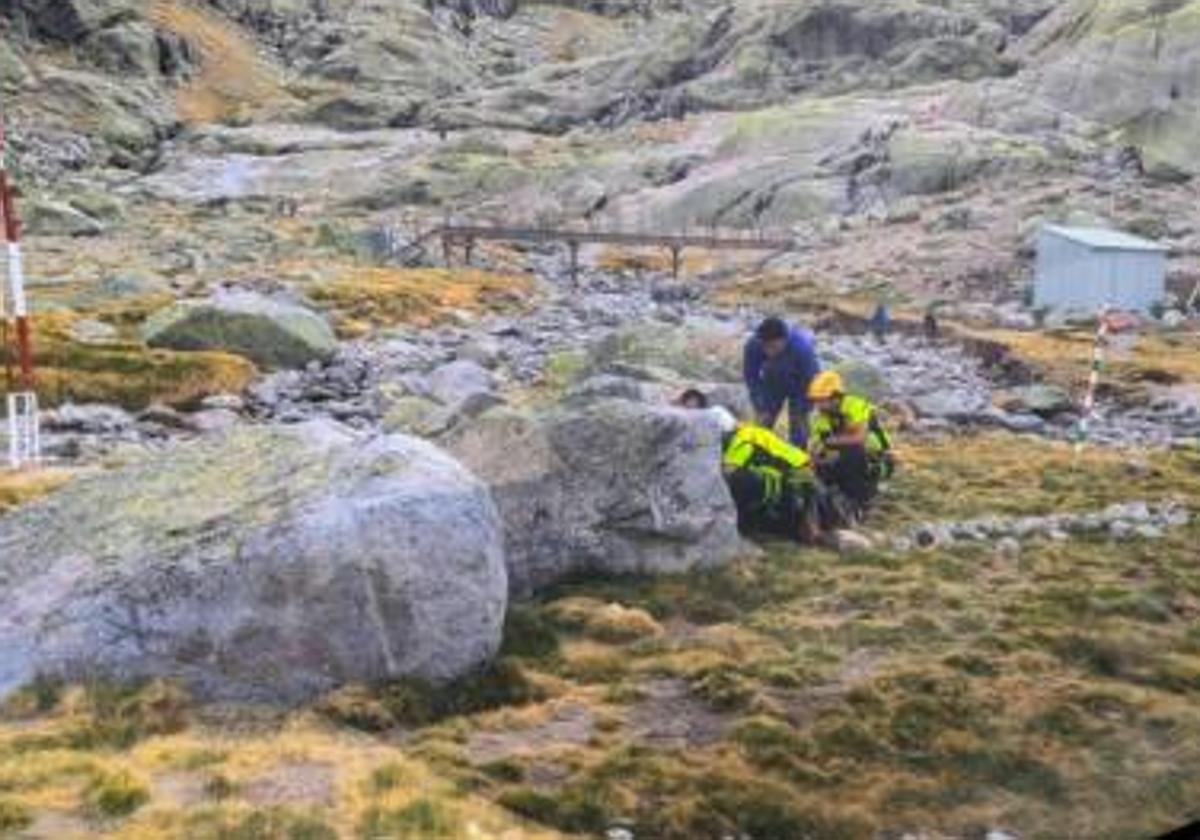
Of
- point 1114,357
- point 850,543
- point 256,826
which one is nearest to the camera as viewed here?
point 256,826

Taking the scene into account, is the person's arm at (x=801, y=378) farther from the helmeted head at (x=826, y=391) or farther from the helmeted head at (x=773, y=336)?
the helmeted head at (x=826, y=391)

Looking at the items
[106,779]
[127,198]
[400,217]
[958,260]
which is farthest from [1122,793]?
[127,198]

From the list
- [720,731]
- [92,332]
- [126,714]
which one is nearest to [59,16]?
[92,332]

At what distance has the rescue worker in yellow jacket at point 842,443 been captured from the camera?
1970 centimetres

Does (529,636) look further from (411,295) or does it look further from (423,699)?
(411,295)

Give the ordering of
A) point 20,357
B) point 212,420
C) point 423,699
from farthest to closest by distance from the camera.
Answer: point 212,420, point 20,357, point 423,699

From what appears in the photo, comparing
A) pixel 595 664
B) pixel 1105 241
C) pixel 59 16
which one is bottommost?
pixel 595 664

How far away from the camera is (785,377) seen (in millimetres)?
21344

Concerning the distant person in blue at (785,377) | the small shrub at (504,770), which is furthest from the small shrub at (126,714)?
the distant person in blue at (785,377)

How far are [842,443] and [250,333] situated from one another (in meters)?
22.9

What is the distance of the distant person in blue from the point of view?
835 inches

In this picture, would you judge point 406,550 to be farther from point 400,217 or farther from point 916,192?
point 400,217

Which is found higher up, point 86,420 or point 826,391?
point 826,391

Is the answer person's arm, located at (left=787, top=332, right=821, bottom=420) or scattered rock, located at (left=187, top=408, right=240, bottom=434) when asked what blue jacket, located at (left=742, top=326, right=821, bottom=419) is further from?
scattered rock, located at (left=187, top=408, right=240, bottom=434)
